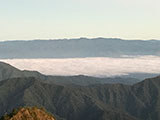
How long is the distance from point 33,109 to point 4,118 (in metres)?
15.4

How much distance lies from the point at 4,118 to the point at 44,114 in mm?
18365

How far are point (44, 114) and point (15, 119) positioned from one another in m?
13.9

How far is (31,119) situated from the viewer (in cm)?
18562

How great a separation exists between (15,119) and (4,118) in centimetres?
471

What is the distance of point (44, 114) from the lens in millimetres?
189375

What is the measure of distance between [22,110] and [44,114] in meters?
9.97

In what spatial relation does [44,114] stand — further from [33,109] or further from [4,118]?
[4,118]

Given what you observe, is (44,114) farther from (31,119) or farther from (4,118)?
(4,118)

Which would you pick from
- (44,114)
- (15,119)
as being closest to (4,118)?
(15,119)

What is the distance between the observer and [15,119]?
182 meters

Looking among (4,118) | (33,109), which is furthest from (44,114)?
(4,118)

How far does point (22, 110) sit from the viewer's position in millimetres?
188375

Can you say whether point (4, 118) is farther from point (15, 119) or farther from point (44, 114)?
point (44, 114)

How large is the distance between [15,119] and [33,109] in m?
11.8
